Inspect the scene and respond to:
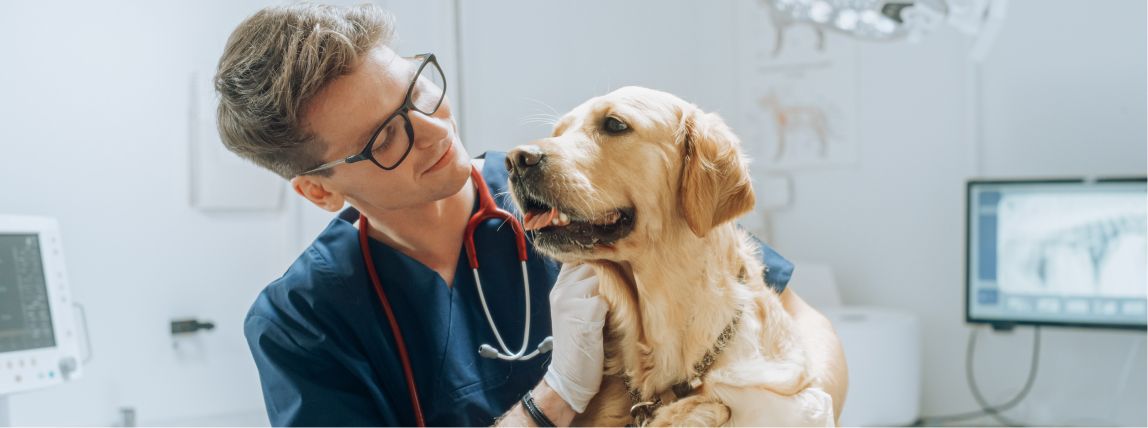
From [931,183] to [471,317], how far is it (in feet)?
5.85

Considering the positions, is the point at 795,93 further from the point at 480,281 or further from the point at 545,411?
the point at 545,411

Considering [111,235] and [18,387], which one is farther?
[111,235]

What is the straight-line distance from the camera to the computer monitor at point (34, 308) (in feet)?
4.32

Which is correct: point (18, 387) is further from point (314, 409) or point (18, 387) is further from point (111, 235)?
point (314, 409)

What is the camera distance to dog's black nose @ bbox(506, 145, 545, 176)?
0.83 meters

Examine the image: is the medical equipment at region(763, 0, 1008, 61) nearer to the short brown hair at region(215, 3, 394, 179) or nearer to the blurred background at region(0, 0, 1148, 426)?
the blurred background at region(0, 0, 1148, 426)

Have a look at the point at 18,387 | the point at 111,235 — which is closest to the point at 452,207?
the point at 18,387

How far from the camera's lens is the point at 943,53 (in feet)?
7.79

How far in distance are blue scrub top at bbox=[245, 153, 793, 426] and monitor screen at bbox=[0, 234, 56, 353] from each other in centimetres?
56

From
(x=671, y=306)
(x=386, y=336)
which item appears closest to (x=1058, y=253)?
(x=671, y=306)

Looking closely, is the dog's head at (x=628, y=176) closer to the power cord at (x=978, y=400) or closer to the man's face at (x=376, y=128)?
the man's face at (x=376, y=128)

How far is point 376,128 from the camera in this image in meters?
0.90

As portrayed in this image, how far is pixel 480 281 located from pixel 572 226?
0.82 ft

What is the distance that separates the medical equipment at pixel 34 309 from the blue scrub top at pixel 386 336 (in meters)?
0.55
